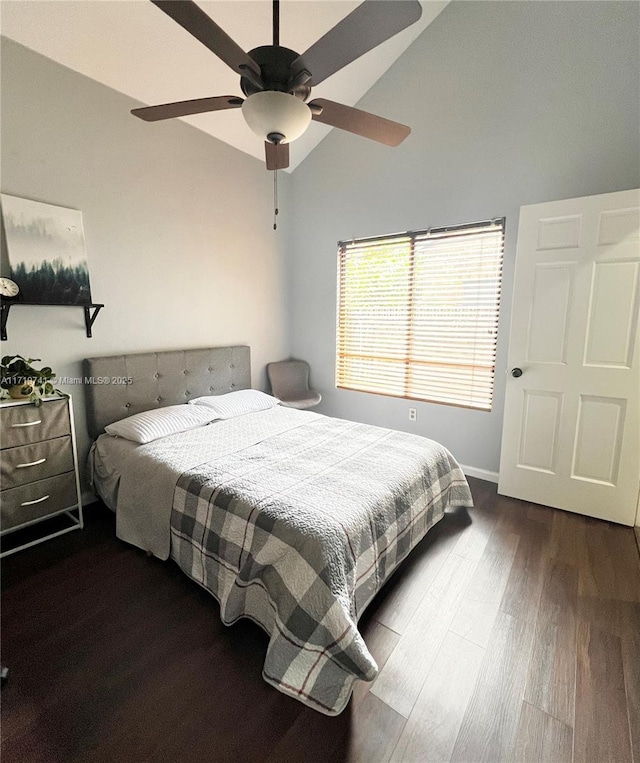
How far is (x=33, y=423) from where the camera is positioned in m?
1.98

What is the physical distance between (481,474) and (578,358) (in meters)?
1.18

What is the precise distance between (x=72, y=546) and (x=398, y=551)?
1.87 m

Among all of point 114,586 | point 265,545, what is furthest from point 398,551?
point 114,586

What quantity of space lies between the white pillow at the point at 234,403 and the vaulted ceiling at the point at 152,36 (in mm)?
1990

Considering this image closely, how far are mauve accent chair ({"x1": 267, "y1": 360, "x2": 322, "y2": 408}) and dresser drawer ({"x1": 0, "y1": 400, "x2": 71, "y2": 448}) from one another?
1862mm

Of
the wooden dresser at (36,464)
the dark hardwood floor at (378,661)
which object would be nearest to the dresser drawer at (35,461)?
the wooden dresser at (36,464)

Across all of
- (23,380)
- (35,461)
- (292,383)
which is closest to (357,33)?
(23,380)

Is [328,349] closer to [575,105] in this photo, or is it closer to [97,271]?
[97,271]

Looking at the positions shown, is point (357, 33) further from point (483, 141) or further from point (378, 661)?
point (378, 661)

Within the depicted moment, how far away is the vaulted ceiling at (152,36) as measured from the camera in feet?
6.31

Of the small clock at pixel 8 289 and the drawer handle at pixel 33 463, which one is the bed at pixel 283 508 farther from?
the small clock at pixel 8 289

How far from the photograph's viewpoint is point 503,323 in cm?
280

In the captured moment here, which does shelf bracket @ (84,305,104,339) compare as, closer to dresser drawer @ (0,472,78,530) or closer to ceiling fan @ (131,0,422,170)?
dresser drawer @ (0,472,78,530)

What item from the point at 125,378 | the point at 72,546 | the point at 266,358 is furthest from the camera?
the point at 266,358
